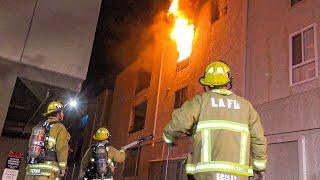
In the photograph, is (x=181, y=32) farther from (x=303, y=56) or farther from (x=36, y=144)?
(x=36, y=144)

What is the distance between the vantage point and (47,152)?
22.4ft

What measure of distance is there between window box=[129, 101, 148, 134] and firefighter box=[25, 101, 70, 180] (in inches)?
580

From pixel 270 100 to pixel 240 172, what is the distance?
7.99m

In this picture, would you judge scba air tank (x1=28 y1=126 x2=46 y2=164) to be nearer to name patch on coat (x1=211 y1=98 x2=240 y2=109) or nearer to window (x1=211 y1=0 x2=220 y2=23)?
name patch on coat (x1=211 y1=98 x2=240 y2=109)

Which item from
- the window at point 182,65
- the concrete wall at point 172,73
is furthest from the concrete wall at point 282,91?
the window at point 182,65

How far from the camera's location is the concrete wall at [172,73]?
45.1ft

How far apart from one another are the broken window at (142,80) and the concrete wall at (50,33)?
1394 cm

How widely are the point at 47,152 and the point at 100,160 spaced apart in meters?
2.31

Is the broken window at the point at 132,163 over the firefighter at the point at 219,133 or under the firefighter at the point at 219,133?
over

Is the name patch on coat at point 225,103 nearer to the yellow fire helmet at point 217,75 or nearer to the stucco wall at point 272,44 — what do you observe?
the yellow fire helmet at point 217,75

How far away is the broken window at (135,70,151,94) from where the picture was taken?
2280 cm

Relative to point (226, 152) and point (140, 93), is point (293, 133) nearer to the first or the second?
point (226, 152)

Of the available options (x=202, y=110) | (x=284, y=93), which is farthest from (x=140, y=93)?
(x=202, y=110)

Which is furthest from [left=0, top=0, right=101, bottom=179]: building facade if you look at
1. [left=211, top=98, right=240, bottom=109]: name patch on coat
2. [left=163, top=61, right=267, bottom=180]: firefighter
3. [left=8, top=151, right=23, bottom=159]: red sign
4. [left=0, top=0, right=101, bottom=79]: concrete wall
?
[left=211, top=98, right=240, bottom=109]: name patch on coat
